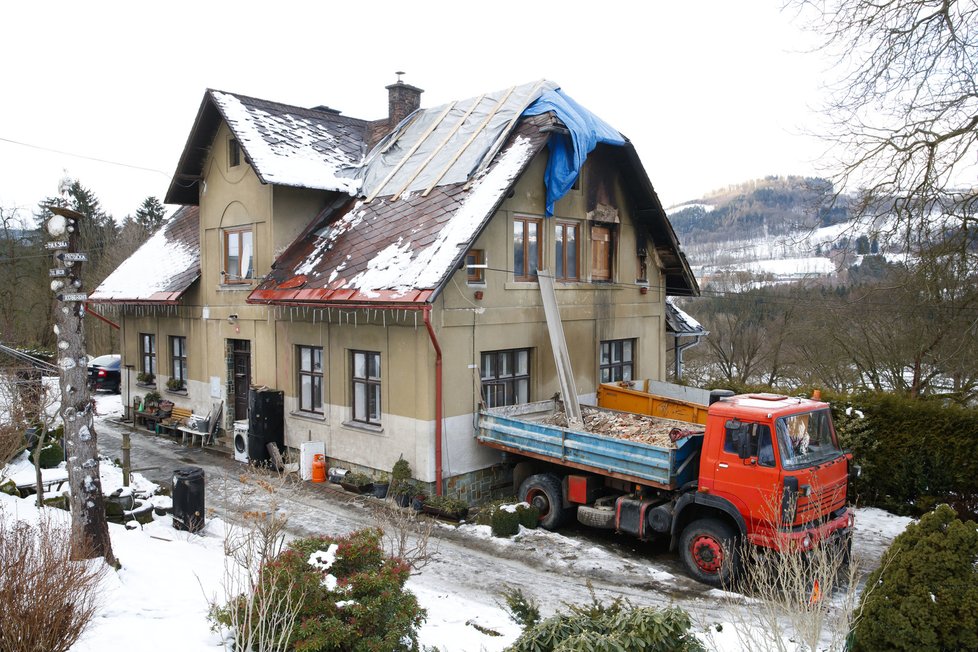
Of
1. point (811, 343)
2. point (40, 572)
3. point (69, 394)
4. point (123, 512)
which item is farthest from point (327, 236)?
point (811, 343)

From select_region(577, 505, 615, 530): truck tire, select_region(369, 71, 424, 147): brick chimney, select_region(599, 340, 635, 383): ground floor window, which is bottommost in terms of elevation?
select_region(577, 505, 615, 530): truck tire

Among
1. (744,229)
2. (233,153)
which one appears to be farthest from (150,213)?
(744,229)

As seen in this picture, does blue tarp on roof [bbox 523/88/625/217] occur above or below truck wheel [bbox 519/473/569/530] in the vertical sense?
above

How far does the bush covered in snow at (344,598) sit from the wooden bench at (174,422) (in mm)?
14123

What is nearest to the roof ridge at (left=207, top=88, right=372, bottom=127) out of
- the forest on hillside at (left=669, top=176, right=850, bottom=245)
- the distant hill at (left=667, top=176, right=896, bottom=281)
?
the distant hill at (left=667, top=176, right=896, bottom=281)

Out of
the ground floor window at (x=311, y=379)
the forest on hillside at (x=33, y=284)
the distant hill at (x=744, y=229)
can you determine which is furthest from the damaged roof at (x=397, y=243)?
the distant hill at (x=744, y=229)

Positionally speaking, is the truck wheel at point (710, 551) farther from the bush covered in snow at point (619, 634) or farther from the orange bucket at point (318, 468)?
the orange bucket at point (318, 468)

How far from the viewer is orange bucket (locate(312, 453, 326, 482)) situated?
593 inches

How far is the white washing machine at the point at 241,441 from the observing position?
1667cm

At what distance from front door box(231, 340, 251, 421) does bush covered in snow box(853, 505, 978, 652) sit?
14.9 meters

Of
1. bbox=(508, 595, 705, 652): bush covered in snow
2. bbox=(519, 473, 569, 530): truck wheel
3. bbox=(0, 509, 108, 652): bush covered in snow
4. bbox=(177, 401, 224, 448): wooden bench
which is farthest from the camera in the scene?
bbox=(177, 401, 224, 448): wooden bench

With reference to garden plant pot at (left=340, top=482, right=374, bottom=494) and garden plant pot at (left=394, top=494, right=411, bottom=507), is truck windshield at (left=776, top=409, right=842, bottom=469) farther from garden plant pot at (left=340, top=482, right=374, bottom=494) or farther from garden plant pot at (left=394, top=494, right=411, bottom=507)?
garden plant pot at (left=340, top=482, right=374, bottom=494)

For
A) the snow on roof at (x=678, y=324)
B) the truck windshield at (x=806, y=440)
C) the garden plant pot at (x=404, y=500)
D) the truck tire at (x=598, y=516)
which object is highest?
the snow on roof at (x=678, y=324)

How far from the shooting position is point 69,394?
813cm
